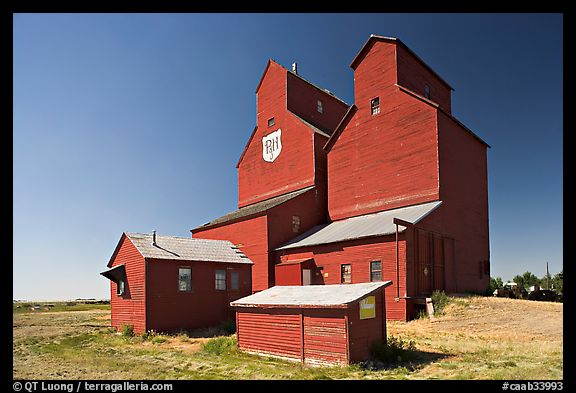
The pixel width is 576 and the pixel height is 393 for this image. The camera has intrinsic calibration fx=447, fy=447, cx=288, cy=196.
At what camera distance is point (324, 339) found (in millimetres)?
14719

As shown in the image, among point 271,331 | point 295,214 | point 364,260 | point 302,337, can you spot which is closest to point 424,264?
point 364,260

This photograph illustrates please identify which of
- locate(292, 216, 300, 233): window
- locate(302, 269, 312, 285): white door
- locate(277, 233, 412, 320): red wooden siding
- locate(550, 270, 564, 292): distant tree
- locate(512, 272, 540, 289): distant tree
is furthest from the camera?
locate(512, 272, 540, 289): distant tree

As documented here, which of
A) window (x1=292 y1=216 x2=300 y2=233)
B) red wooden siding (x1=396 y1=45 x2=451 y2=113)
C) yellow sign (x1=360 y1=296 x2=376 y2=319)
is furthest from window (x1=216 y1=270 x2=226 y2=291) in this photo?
red wooden siding (x1=396 y1=45 x2=451 y2=113)

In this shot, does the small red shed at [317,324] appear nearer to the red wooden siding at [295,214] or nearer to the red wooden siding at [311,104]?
the red wooden siding at [295,214]

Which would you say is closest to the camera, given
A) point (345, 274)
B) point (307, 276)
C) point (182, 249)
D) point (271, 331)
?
point (271, 331)

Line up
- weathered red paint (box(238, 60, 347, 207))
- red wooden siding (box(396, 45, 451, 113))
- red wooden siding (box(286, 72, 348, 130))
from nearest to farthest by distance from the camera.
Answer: red wooden siding (box(396, 45, 451, 113))
weathered red paint (box(238, 60, 347, 207))
red wooden siding (box(286, 72, 348, 130))

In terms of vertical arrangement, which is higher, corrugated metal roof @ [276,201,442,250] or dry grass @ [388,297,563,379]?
corrugated metal roof @ [276,201,442,250]

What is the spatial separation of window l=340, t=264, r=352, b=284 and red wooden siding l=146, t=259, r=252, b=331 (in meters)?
6.91

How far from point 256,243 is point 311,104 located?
16657mm

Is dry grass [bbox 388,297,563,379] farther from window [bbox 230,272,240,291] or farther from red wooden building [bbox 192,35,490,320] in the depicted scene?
window [bbox 230,272,240,291]

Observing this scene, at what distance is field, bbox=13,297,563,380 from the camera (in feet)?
44.0

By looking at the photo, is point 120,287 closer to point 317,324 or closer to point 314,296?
point 314,296
